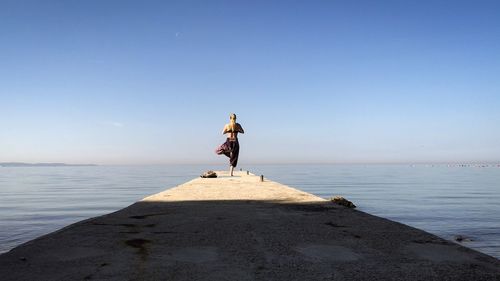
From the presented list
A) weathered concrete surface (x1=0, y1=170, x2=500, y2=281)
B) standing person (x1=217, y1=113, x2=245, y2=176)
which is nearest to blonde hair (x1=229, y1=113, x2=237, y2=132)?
standing person (x1=217, y1=113, x2=245, y2=176)

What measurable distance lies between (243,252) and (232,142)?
14.2 m

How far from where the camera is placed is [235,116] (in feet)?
56.2

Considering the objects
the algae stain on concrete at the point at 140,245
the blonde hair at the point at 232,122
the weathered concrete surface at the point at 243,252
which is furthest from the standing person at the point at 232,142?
the algae stain on concrete at the point at 140,245

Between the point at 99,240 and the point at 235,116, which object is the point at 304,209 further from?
the point at 235,116

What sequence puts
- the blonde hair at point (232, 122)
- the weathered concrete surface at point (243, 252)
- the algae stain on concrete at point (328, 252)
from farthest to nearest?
the blonde hair at point (232, 122), the algae stain on concrete at point (328, 252), the weathered concrete surface at point (243, 252)

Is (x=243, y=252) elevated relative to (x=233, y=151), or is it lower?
lower

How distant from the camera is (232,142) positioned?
57.8ft

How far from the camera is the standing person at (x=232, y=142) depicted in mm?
17281

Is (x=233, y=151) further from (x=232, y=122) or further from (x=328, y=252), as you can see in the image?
(x=328, y=252)

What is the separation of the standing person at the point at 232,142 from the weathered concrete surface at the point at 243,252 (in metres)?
11.8

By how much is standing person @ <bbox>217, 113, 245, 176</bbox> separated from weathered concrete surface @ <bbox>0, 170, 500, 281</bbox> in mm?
11847

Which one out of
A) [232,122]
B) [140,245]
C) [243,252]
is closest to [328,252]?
[243,252]

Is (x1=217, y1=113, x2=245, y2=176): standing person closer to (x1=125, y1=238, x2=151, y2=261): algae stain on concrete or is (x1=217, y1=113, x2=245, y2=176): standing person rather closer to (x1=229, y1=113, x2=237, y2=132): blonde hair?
(x1=229, y1=113, x2=237, y2=132): blonde hair

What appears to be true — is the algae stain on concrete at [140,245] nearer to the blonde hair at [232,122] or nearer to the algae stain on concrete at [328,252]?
the algae stain on concrete at [328,252]
